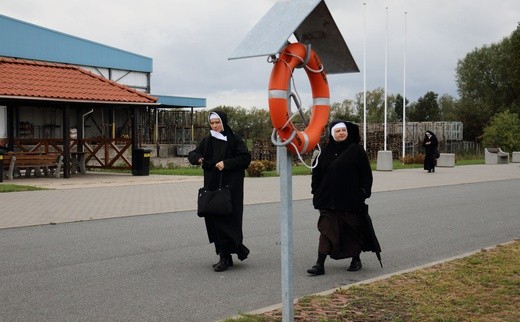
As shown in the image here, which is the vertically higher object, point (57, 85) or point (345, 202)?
point (57, 85)

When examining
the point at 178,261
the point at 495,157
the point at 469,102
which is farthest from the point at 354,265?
the point at 469,102

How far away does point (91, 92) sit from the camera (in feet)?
82.7

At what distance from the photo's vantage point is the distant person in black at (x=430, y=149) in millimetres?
28691

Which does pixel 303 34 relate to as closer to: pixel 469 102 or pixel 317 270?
pixel 317 270

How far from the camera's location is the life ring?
5.18 meters

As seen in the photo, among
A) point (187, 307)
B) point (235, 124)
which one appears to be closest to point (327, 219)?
point (187, 307)

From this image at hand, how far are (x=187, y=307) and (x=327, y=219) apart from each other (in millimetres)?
2293

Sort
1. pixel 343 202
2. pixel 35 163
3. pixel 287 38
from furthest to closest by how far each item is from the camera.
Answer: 1. pixel 35 163
2. pixel 343 202
3. pixel 287 38

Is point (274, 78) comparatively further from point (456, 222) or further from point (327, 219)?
point (456, 222)

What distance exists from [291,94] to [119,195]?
43.0ft

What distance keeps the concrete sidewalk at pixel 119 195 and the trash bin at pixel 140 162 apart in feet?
3.19

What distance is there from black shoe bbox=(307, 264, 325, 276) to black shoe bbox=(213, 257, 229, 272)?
0.96 meters

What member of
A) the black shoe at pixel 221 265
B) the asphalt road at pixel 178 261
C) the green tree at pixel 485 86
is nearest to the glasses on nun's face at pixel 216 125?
the black shoe at pixel 221 265

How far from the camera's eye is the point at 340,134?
8.20 metres
